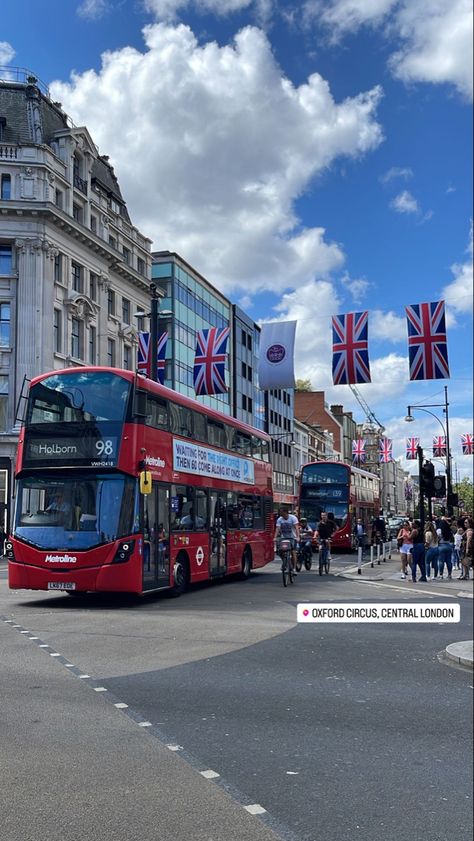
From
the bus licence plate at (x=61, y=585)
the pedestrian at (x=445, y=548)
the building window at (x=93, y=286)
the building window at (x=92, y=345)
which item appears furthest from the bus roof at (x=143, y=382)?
the building window at (x=93, y=286)

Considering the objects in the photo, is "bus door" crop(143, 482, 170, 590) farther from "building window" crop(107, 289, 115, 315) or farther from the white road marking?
"building window" crop(107, 289, 115, 315)

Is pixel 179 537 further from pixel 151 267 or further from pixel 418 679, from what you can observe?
pixel 151 267

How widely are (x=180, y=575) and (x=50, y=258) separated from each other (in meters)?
28.3

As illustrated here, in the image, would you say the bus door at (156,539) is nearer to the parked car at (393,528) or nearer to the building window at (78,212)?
the building window at (78,212)

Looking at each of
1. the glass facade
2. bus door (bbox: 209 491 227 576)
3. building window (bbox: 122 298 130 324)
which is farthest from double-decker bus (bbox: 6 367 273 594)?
building window (bbox: 122 298 130 324)

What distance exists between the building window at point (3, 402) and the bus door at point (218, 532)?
72.9 feet

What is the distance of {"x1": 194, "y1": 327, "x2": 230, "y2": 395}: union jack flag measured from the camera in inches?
1170

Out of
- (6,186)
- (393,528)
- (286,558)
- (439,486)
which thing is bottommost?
(393,528)

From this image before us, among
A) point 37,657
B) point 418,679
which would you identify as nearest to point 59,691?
point 37,657

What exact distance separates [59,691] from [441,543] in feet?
49.9

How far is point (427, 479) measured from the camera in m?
17.3

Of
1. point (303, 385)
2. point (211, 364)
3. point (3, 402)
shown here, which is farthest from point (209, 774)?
point (303, 385)

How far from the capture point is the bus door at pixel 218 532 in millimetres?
17672

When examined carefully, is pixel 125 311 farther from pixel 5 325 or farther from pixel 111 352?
pixel 5 325
